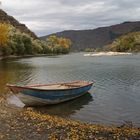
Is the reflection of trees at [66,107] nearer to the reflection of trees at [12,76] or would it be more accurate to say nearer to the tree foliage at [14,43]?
the reflection of trees at [12,76]

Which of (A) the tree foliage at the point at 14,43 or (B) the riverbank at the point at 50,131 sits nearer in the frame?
(B) the riverbank at the point at 50,131

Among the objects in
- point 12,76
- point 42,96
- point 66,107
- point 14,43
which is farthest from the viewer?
point 14,43

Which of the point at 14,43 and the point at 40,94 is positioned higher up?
the point at 14,43

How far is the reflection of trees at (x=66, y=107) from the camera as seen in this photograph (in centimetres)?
2889

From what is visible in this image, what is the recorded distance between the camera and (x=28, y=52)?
163750 millimetres

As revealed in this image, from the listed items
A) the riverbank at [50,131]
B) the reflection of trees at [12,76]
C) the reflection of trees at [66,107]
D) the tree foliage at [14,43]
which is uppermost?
the tree foliage at [14,43]

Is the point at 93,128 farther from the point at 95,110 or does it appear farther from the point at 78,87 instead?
the point at 78,87

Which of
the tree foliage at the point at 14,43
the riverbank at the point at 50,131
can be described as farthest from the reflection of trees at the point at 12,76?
the tree foliage at the point at 14,43

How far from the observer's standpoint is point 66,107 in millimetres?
31109

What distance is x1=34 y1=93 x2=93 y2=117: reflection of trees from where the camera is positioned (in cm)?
2889

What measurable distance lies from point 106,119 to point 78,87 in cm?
948

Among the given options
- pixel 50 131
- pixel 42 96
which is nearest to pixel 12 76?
pixel 42 96

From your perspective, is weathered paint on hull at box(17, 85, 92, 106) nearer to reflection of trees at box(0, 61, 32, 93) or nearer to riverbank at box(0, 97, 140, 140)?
riverbank at box(0, 97, 140, 140)

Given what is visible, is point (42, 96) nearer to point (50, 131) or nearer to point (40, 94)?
point (40, 94)
